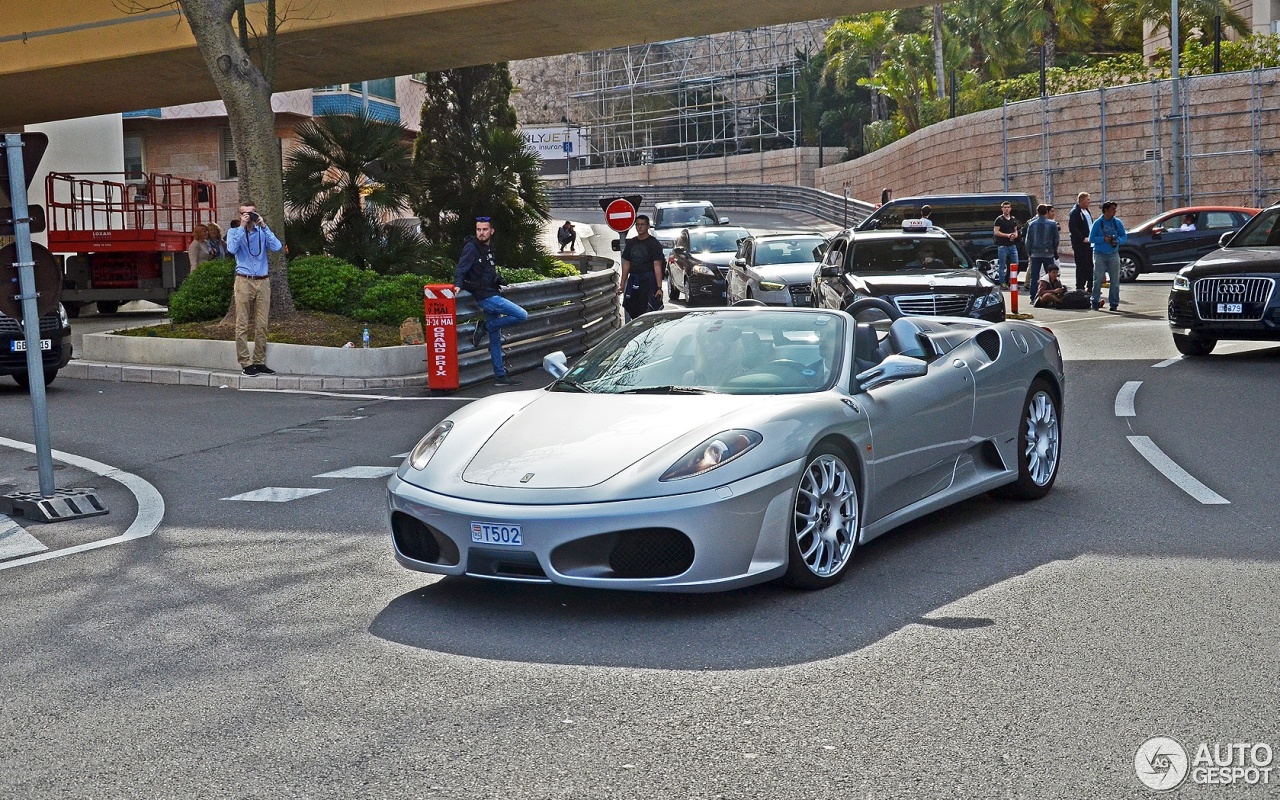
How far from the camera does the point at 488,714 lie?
4484 millimetres

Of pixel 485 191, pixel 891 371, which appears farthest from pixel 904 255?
pixel 891 371

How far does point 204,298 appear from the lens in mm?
19297

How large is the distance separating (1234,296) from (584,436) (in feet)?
36.3

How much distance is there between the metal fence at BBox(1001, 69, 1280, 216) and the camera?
38.9 meters

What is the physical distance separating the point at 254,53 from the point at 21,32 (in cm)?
462

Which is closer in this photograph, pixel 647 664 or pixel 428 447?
pixel 647 664

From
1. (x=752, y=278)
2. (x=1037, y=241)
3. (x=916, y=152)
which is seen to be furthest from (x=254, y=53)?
(x=916, y=152)

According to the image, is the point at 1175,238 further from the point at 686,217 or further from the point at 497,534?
the point at 497,534

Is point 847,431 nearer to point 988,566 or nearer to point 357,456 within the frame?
point 988,566

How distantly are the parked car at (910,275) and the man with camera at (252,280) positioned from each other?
663 centimetres

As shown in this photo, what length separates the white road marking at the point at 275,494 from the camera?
29.0 ft

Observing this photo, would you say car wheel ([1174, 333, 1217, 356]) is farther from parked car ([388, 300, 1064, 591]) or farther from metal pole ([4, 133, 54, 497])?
metal pole ([4, 133, 54, 497])

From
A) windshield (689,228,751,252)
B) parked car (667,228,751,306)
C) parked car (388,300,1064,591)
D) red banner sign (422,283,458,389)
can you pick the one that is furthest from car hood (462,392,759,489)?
windshield (689,228,751,252)

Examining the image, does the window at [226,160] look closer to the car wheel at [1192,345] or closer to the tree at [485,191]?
the tree at [485,191]
